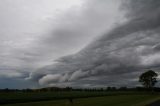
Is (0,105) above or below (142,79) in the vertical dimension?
below

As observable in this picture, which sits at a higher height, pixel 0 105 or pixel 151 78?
pixel 151 78

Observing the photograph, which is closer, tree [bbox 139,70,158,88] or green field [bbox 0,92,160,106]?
green field [bbox 0,92,160,106]

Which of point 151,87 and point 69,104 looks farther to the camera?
point 151,87

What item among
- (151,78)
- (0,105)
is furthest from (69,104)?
(151,78)

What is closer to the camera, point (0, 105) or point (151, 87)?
point (0, 105)

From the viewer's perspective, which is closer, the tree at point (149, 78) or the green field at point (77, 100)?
the green field at point (77, 100)

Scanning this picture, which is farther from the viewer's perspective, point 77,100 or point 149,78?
point 149,78

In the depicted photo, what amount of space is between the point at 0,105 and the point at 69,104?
11.1m

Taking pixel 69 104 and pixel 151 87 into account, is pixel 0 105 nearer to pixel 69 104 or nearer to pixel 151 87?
pixel 69 104

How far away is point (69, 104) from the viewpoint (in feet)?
141

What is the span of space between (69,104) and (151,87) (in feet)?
421

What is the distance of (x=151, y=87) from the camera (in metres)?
162

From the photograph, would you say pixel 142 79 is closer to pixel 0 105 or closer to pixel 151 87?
pixel 151 87

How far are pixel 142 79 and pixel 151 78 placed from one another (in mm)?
6037
